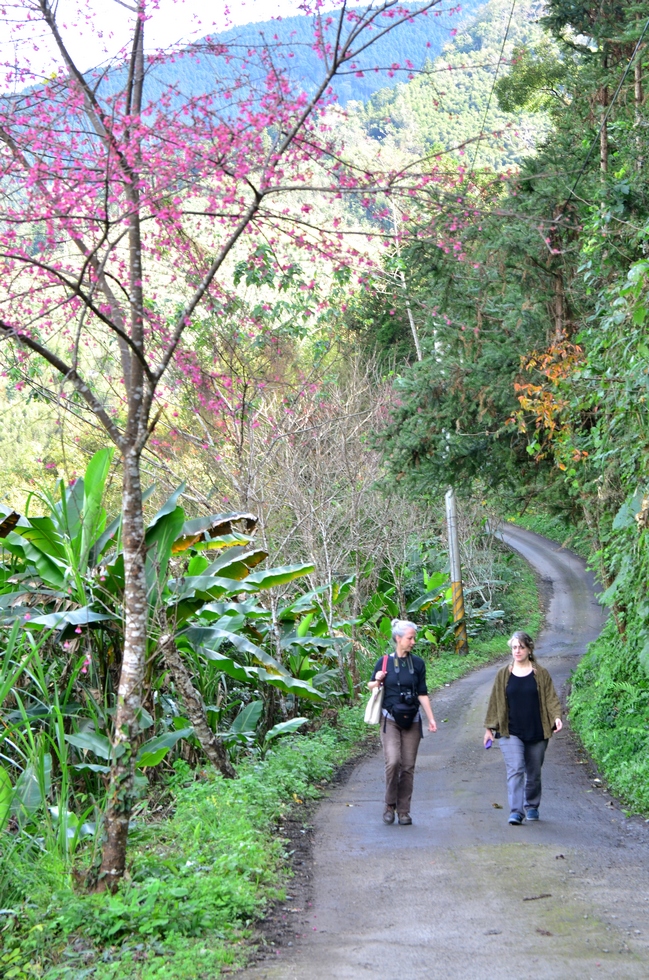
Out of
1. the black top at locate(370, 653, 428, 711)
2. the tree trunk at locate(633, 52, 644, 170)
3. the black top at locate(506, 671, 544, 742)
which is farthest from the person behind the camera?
the tree trunk at locate(633, 52, 644, 170)

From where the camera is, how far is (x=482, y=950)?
4.94m

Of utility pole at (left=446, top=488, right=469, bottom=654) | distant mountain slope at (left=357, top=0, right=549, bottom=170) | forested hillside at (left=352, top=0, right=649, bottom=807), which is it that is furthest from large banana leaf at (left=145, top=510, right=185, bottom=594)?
utility pole at (left=446, top=488, right=469, bottom=654)

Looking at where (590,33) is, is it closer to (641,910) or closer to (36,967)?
(641,910)

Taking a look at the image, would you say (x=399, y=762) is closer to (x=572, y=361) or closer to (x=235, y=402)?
(x=572, y=361)

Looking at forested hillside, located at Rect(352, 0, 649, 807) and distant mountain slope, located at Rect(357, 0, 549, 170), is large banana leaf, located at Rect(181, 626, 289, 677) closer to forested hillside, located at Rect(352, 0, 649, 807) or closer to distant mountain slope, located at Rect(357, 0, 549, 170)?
forested hillside, located at Rect(352, 0, 649, 807)

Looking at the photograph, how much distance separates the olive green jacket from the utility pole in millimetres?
16177

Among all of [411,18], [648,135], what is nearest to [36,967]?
[411,18]

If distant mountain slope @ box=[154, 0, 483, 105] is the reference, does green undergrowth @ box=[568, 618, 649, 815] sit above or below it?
below

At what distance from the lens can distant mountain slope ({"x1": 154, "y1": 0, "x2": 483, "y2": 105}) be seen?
613cm

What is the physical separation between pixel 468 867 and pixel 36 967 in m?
3.06

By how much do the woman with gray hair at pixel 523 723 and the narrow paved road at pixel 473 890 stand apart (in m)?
0.29

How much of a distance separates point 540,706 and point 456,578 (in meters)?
17.7

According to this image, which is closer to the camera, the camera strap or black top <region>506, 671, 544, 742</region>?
black top <region>506, 671, 544, 742</region>

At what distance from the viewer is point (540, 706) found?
830cm
